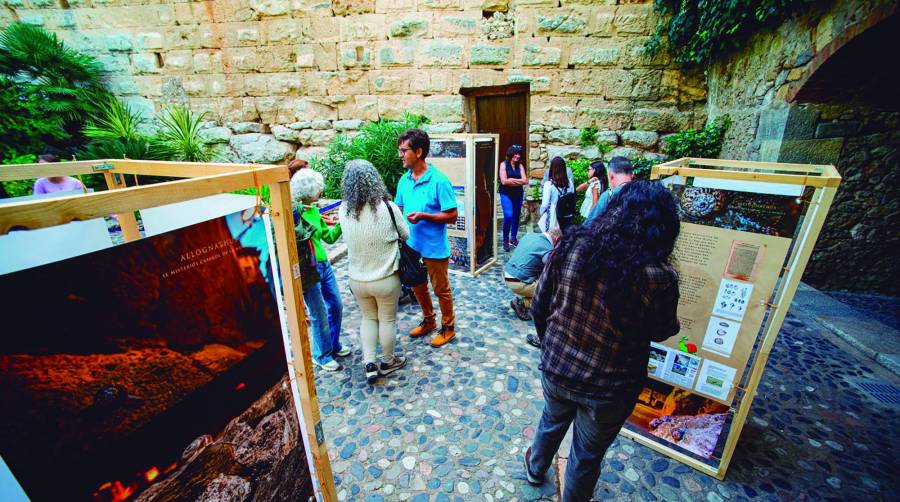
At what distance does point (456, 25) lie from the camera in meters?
6.61

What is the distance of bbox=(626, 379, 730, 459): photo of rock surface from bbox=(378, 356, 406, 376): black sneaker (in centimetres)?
192

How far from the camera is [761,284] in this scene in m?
1.94

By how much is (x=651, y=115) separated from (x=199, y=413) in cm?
743

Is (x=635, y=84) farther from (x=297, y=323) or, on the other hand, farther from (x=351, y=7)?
(x=297, y=323)

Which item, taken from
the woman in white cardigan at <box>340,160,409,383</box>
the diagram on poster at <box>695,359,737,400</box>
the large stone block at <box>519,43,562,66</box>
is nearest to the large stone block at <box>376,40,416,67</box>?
the large stone block at <box>519,43,562,66</box>

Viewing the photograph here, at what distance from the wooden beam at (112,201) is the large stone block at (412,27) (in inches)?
262

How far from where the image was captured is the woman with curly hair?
152cm

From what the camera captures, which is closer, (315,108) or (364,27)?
(364,27)

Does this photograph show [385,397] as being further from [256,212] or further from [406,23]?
[406,23]

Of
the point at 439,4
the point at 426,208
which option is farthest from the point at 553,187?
the point at 439,4

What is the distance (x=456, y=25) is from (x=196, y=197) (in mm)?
6860

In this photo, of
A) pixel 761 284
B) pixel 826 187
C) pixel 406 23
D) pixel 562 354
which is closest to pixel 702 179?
pixel 826 187

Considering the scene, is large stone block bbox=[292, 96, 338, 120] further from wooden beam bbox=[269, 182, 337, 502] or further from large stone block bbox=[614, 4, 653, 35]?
wooden beam bbox=[269, 182, 337, 502]

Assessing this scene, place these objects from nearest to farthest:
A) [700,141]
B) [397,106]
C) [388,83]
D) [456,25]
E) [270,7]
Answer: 1. [700,141]
2. [456,25]
3. [270,7]
4. [388,83]
5. [397,106]
